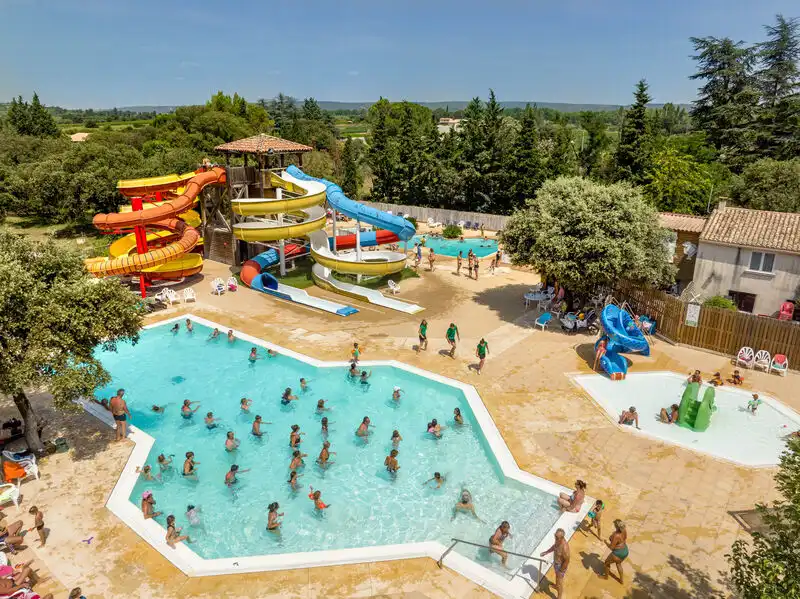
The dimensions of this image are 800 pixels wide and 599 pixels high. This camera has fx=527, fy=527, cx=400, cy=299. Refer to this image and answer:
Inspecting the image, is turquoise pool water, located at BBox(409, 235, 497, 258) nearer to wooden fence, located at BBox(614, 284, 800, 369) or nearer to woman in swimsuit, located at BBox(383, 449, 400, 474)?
wooden fence, located at BBox(614, 284, 800, 369)

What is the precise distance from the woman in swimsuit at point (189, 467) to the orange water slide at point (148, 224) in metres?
12.6

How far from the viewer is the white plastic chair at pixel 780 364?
16.9 meters

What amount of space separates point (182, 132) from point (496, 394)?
190 ft

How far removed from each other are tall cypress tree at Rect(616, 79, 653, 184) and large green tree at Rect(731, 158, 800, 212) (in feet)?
21.3

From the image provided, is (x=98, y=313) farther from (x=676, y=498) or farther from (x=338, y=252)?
(x=338, y=252)

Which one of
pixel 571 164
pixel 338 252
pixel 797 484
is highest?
pixel 571 164

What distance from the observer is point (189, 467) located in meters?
12.9

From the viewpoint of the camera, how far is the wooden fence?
17.1 metres

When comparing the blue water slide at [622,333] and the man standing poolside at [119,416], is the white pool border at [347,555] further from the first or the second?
the blue water slide at [622,333]

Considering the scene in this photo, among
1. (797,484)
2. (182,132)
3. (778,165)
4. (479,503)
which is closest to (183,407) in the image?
(479,503)

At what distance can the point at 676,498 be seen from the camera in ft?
37.4

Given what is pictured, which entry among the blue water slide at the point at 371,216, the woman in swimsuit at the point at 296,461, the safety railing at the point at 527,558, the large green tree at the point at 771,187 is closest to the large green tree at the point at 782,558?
the safety railing at the point at 527,558

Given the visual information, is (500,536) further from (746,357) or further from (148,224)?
(148,224)

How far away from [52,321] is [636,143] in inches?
1478
